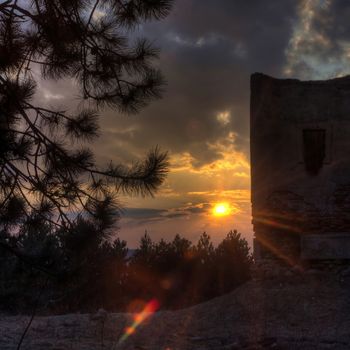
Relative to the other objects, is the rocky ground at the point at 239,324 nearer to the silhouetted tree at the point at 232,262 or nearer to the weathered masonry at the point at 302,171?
the weathered masonry at the point at 302,171

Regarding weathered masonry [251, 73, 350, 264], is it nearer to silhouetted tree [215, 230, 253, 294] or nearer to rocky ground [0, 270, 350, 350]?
rocky ground [0, 270, 350, 350]

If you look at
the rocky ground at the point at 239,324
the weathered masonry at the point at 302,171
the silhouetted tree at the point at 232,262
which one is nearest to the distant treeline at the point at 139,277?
the silhouetted tree at the point at 232,262

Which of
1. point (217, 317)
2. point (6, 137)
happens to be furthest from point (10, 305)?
point (6, 137)

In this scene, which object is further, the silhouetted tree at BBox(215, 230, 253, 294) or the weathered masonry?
the silhouetted tree at BBox(215, 230, 253, 294)

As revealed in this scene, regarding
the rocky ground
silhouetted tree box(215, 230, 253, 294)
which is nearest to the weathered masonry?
the rocky ground

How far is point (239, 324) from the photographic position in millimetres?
7406

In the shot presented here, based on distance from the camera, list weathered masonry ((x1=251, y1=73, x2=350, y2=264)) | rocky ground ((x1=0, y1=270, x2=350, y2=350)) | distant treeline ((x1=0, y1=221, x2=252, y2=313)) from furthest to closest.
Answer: distant treeline ((x1=0, y1=221, x2=252, y2=313)) → weathered masonry ((x1=251, y1=73, x2=350, y2=264)) → rocky ground ((x1=0, y1=270, x2=350, y2=350))

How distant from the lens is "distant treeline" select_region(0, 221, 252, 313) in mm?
10672

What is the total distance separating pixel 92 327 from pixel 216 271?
505 cm

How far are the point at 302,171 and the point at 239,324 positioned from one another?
10.7 feet

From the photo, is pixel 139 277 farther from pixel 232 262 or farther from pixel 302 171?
pixel 302 171

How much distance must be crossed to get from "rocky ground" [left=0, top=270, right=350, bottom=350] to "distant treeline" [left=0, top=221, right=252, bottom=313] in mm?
2263

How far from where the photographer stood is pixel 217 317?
316 inches

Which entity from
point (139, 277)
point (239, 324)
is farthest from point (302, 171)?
point (139, 277)
